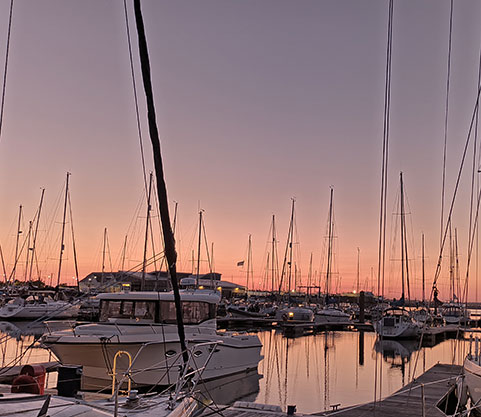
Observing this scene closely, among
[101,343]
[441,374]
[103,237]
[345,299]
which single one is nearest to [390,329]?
[441,374]

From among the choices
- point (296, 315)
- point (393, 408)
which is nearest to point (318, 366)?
point (393, 408)

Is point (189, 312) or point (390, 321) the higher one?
point (189, 312)

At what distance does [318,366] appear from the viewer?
2625 centimetres

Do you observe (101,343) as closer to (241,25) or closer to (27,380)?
(27,380)

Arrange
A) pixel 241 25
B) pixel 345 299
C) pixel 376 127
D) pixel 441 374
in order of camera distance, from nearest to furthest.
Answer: pixel 241 25 → pixel 441 374 → pixel 376 127 → pixel 345 299

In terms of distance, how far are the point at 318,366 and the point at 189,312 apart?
34.0 ft

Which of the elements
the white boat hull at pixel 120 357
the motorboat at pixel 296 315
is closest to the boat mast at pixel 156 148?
the white boat hull at pixel 120 357

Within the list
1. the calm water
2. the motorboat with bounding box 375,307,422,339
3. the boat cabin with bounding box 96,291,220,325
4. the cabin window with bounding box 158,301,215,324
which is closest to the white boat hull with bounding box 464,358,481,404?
the calm water

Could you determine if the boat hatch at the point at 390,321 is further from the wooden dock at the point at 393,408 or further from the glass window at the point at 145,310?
the glass window at the point at 145,310

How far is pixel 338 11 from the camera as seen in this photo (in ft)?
46.1

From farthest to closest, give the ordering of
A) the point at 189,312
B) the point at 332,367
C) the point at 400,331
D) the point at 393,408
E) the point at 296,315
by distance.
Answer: the point at 296,315, the point at 400,331, the point at 332,367, the point at 189,312, the point at 393,408

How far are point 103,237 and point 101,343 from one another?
45660 mm

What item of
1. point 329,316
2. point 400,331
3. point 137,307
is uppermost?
point 137,307

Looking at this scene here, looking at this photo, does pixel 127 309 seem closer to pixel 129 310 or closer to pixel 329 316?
pixel 129 310
